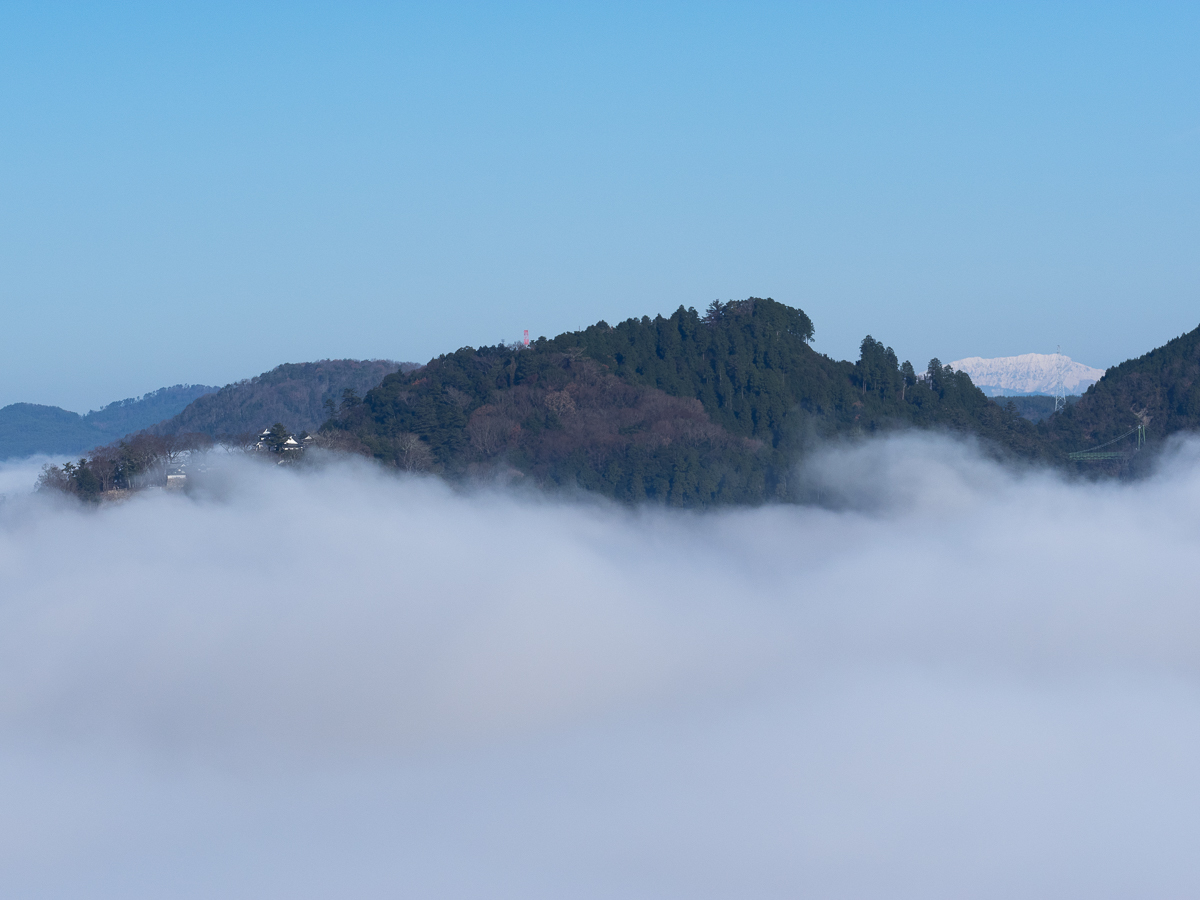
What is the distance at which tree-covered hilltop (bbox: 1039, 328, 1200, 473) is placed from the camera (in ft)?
467

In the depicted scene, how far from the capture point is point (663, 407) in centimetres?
12356

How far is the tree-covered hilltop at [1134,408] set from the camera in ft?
467

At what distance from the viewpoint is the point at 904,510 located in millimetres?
137500

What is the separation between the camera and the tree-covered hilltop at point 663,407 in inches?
4660

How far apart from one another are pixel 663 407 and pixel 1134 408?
57.7 meters

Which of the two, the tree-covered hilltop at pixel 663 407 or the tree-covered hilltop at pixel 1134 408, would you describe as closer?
the tree-covered hilltop at pixel 663 407

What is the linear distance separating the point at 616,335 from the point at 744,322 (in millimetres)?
12607

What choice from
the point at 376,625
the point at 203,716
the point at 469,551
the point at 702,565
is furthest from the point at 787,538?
the point at 203,716

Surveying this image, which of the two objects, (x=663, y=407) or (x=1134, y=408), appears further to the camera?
(x=1134, y=408)

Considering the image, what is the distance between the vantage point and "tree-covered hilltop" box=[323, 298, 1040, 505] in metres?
118

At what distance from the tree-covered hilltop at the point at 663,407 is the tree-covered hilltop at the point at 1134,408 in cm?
1302

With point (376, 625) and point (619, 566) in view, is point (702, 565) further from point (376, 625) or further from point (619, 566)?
point (376, 625)

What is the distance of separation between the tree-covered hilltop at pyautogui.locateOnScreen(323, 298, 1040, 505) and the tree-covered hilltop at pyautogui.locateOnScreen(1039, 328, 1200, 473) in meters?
13.0

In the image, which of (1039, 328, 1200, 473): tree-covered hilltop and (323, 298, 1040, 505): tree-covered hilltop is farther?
(1039, 328, 1200, 473): tree-covered hilltop
